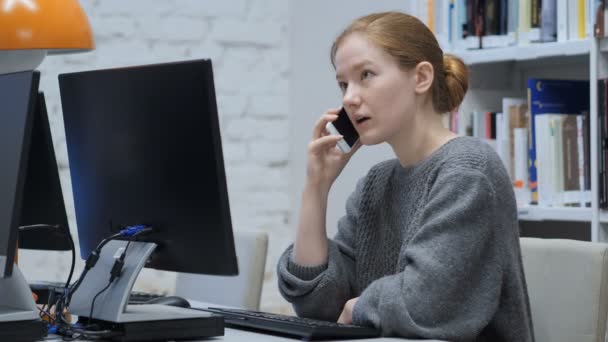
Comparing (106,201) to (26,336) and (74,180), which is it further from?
(26,336)

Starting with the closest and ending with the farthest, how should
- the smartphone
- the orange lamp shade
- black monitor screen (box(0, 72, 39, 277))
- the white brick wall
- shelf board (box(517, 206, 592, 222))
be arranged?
black monitor screen (box(0, 72, 39, 277)), the smartphone, the orange lamp shade, shelf board (box(517, 206, 592, 222)), the white brick wall

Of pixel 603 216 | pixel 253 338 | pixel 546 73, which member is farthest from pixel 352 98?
pixel 546 73

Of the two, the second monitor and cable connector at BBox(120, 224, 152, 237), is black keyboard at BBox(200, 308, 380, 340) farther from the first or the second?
cable connector at BBox(120, 224, 152, 237)

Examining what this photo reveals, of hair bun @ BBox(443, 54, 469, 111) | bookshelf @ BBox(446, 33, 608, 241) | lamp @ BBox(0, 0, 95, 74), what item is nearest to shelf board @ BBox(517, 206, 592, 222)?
bookshelf @ BBox(446, 33, 608, 241)

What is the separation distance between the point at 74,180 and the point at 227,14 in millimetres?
1871

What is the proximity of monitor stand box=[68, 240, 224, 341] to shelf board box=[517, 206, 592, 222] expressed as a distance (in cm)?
121

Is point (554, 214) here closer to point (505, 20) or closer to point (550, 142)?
point (550, 142)

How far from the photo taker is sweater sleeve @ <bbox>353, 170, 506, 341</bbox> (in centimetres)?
150

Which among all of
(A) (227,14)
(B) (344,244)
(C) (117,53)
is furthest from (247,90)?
(B) (344,244)

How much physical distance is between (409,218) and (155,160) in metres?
0.48

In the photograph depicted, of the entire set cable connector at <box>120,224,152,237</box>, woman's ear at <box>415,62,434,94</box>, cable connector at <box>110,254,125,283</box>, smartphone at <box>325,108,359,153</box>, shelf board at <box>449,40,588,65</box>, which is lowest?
cable connector at <box>110,254,125,283</box>

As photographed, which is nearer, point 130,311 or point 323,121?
point 130,311

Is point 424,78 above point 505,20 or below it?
below

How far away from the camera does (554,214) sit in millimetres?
2529
